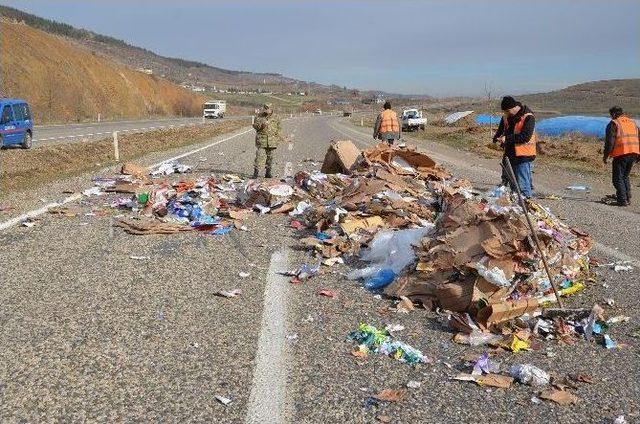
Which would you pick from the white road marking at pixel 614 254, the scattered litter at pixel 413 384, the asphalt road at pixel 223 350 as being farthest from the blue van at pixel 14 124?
the scattered litter at pixel 413 384

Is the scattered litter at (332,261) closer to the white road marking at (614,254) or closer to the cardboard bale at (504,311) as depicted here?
the cardboard bale at (504,311)

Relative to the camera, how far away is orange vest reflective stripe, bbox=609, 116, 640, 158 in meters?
11.5

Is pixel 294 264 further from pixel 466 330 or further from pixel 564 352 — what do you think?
pixel 564 352

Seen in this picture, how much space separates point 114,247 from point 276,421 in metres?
4.34

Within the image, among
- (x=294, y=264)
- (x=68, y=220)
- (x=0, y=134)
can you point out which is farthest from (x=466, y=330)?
(x=0, y=134)

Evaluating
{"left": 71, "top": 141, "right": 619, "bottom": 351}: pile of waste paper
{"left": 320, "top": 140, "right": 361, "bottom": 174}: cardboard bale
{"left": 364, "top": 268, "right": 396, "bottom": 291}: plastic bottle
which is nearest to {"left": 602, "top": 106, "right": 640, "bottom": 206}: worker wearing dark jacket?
{"left": 71, "top": 141, "right": 619, "bottom": 351}: pile of waste paper

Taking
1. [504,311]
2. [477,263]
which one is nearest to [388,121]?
[477,263]

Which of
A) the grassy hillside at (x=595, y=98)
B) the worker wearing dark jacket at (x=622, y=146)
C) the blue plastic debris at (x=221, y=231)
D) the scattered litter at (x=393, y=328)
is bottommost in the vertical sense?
the grassy hillside at (x=595, y=98)

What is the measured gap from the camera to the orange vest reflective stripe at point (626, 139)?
1145cm

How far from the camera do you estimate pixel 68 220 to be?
27.6 feet

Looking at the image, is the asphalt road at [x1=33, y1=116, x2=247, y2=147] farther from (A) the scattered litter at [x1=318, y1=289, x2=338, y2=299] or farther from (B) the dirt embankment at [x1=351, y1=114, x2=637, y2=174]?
(A) the scattered litter at [x1=318, y1=289, x2=338, y2=299]

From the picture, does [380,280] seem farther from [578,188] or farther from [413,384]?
[578,188]

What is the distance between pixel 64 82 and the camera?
189ft

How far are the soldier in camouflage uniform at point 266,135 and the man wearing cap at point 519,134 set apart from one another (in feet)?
17.6
